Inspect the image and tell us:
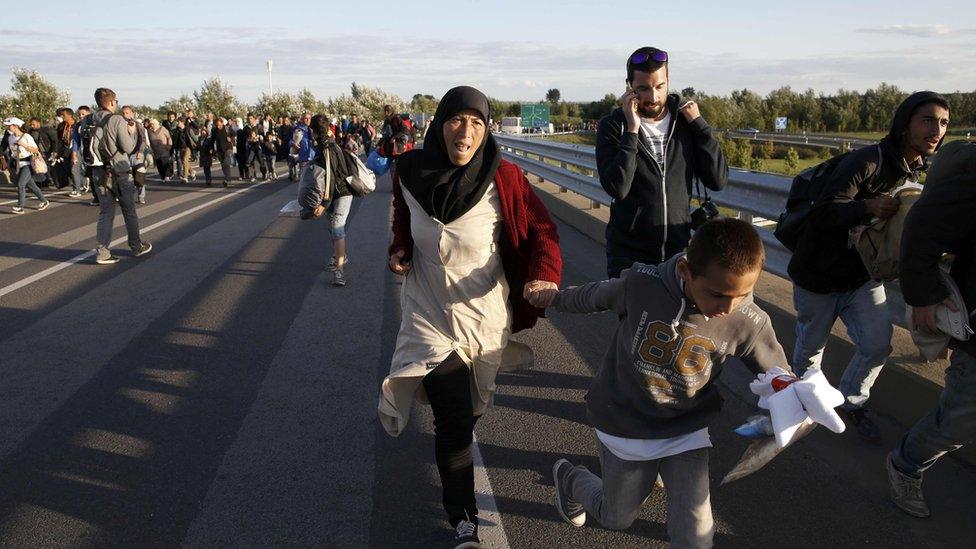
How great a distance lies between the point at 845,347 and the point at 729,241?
2698 millimetres

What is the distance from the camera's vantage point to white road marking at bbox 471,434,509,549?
9.74ft

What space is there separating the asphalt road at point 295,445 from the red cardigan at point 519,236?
3.62 ft

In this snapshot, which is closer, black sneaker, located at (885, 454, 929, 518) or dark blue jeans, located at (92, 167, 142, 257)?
black sneaker, located at (885, 454, 929, 518)

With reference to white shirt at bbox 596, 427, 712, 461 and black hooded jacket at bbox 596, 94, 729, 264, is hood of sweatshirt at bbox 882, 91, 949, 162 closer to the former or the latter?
black hooded jacket at bbox 596, 94, 729, 264

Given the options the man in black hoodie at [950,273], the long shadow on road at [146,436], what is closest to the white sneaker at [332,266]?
the long shadow on road at [146,436]

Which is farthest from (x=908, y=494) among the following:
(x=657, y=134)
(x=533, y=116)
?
(x=533, y=116)

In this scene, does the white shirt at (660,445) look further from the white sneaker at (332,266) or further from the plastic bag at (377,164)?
the plastic bag at (377,164)

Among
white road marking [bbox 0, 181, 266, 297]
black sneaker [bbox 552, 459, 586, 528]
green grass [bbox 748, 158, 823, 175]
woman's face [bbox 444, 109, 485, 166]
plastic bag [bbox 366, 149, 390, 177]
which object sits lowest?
black sneaker [bbox 552, 459, 586, 528]

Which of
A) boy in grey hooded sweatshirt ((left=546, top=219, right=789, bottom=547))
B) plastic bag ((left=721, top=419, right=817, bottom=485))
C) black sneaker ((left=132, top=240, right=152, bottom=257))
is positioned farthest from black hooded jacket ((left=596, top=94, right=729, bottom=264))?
black sneaker ((left=132, top=240, right=152, bottom=257))

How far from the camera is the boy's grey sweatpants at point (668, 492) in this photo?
93.4 inches

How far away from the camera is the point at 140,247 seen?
9.23 m

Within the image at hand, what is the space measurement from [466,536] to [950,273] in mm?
2289

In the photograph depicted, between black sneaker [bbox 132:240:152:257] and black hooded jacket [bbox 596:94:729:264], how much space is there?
7.73 m

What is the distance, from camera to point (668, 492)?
8.20 feet
